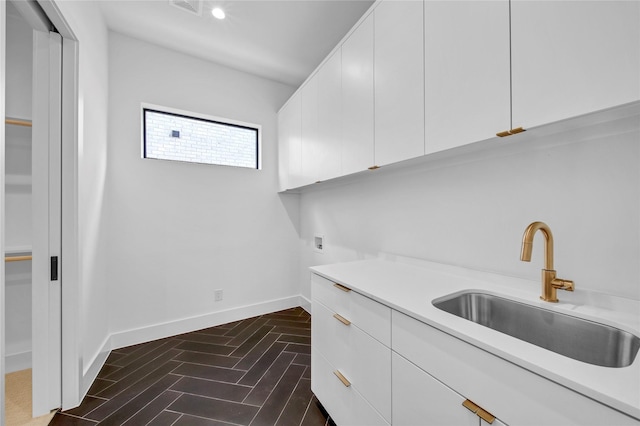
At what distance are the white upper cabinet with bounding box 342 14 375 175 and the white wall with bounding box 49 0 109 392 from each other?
173 cm

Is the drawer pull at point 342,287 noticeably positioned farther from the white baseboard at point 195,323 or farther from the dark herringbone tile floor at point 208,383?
the white baseboard at point 195,323

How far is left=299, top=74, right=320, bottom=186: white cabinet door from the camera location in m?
2.27

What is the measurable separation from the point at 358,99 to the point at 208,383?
235 centimetres

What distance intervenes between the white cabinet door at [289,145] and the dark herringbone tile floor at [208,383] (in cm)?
168

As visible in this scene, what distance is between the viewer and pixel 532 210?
3.70ft

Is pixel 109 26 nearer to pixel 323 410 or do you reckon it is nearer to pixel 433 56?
pixel 433 56

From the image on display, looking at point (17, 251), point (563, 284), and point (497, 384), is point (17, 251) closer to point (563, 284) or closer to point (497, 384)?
point (497, 384)

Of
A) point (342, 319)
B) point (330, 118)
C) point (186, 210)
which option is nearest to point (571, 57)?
point (342, 319)

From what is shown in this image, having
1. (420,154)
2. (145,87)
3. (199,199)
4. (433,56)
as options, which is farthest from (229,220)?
(433,56)

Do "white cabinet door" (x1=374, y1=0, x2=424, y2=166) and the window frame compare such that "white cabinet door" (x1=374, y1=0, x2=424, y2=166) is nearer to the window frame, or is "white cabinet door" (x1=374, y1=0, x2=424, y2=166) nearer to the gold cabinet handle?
the gold cabinet handle

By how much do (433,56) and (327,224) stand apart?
183 cm

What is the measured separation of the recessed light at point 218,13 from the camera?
2023mm

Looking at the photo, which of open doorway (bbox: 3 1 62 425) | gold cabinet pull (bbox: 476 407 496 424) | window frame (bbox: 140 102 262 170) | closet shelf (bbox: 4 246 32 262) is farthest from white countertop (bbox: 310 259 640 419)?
closet shelf (bbox: 4 246 32 262)

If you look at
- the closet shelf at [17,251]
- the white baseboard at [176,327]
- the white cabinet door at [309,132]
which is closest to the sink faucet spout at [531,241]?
the white cabinet door at [309,132]
